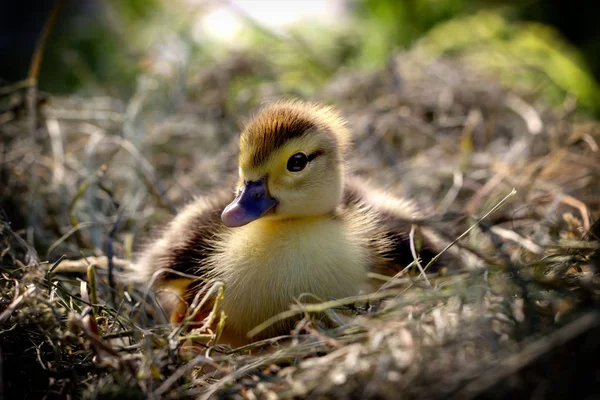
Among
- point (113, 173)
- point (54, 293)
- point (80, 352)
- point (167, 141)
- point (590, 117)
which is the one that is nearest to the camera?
point (80, 352)

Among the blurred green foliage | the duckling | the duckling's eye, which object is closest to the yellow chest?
the duckling

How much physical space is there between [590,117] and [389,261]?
2311 millimetres

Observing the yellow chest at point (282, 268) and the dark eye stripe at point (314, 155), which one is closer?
the yellow chest at point (282, 268)

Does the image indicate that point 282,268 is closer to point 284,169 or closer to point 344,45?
point 284,169

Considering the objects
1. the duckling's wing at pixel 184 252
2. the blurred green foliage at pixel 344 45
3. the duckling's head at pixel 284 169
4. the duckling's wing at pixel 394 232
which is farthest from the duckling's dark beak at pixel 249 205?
the blurred green foliage at pixel 344 45

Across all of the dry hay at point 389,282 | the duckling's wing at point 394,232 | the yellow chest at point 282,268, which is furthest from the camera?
the duckling's wing at point 394,232

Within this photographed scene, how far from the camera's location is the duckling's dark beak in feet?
4.55

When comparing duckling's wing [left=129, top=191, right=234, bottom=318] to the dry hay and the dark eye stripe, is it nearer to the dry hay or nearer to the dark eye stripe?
the dry hay

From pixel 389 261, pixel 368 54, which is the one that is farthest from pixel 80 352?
pixel 368 54

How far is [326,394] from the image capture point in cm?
95

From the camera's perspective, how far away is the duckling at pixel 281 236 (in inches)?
53.8

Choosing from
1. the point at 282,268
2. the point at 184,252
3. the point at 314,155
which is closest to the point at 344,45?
the point at 314,155

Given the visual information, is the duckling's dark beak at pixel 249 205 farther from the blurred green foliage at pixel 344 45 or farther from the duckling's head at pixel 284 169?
the blurred green foliage at pixel 344 45

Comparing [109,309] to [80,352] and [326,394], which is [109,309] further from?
[326,394]
